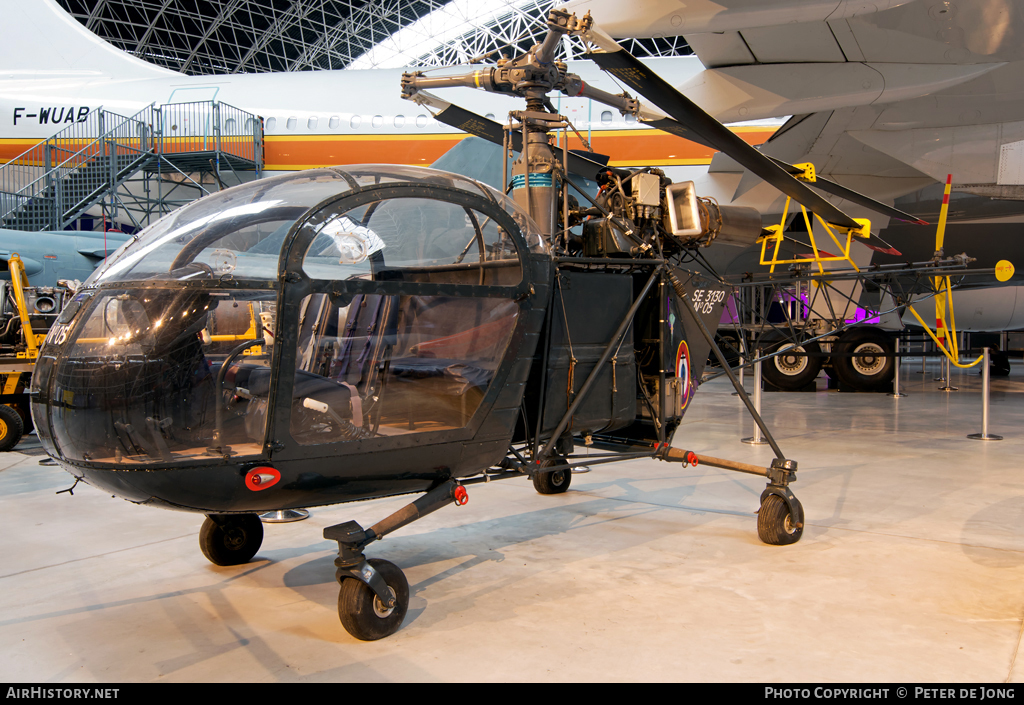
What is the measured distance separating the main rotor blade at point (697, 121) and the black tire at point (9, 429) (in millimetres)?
7991

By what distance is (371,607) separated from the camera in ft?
10.1

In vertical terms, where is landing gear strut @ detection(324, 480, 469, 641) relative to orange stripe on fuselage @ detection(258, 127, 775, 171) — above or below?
below

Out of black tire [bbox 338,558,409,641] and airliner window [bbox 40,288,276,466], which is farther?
black tire [bbox 338,558,409,641]

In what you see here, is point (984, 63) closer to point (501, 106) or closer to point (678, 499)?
point (678, 499)

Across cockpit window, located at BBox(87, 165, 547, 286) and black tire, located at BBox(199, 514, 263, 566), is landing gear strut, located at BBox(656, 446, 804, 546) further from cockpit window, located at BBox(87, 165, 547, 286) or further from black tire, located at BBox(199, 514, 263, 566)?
black tire, located at BBox(199, 514, 263, 566)

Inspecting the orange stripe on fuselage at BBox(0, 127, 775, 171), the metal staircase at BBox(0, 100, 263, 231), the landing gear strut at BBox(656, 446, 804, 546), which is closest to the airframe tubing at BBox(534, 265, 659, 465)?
the landing gear strut at BBox(656, 446, 804, 546)

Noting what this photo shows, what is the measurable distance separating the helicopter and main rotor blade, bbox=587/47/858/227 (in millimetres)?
20

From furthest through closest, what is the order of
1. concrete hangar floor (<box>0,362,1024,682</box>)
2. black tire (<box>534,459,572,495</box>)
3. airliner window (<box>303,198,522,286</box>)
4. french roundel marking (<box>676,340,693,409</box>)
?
black tire (<box>534,459,572,495</box>) < french roundel marking (<box>676,340,693,409</box>) < airliner window (<box>303,198,522,286</box>) < concrete hangar floor (<box>0,362,1024,682</box>)

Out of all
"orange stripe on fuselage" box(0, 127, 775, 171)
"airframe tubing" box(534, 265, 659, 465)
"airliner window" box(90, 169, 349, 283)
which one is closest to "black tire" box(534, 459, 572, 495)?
"airframe tubing" box(534, 265, 659, 465)

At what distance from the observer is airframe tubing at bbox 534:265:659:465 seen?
157 inches

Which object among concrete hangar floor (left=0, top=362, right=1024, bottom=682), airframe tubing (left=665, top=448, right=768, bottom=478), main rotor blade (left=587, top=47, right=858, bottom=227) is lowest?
concrete hangar floor (left=0, top=362, right=1024, bottom=682)

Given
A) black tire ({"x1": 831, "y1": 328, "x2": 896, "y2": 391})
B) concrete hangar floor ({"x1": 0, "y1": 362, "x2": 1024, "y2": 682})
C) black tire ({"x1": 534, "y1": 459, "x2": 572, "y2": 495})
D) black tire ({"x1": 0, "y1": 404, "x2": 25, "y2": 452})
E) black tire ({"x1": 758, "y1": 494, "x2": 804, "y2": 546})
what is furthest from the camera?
black tire ({"x1": 831, "y1": 328, "x2": 896, "y2": 391})

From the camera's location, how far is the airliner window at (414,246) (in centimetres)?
337

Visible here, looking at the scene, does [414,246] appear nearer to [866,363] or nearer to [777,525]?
[777,525]
